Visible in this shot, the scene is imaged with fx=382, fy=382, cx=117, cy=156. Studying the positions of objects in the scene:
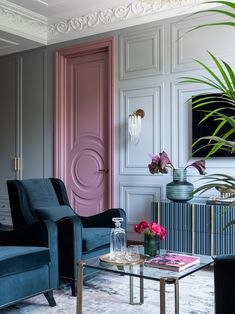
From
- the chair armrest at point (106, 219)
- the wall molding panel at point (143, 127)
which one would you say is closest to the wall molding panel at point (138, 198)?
the wall molding panel at point (143, 127)

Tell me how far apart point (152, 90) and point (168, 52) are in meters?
0.45

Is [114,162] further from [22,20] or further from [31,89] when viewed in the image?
[22,20]

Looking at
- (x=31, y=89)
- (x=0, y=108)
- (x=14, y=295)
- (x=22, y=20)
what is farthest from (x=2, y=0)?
(x=14, y=295)

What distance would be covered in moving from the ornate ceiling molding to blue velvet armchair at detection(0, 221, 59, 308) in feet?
8.71

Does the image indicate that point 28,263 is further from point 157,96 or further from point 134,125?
point 157,96

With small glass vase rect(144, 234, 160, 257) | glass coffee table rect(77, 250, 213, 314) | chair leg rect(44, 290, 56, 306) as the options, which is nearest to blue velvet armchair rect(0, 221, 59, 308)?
chair leg rect(44, 290, 56, 306)

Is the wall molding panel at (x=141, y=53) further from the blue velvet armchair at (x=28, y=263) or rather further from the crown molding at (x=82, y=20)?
the blue velvet armchair at (x=28, y=263)

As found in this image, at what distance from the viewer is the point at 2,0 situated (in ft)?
14.5

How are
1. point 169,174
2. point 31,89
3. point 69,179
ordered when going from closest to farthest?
point 169,174 < point 69,179 < point 31,89

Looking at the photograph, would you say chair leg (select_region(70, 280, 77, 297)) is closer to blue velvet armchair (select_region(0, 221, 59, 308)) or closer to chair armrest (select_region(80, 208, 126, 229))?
blue velvet armchair (select_region(0, 221, 59, 308))

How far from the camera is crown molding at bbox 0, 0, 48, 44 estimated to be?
4.61m

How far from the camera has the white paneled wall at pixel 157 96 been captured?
13.1 feet

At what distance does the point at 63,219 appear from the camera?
2.98 m

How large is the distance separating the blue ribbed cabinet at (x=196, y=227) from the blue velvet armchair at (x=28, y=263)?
4.42 ft
